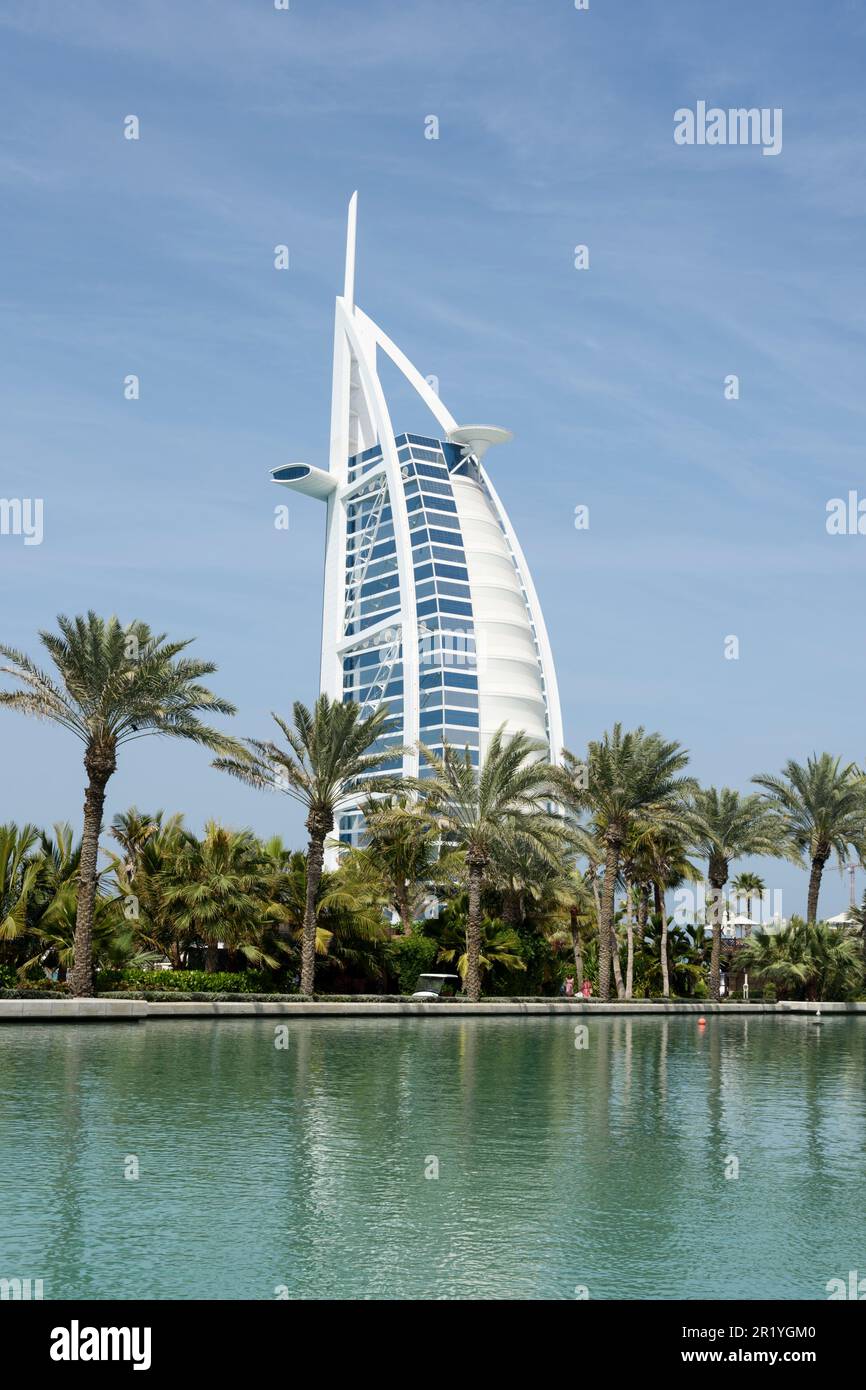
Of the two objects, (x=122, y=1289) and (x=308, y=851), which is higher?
(x=308, y=851)

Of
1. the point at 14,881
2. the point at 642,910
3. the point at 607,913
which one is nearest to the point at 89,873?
the point at 14,881

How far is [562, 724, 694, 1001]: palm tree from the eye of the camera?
4269 centimetres

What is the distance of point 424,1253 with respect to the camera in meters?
8.60

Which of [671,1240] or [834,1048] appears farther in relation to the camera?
[834,1048]

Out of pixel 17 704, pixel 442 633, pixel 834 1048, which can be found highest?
pixel 442 633

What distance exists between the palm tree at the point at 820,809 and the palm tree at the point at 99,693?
2806 centimetres

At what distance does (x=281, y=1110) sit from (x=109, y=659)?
17.1 meters

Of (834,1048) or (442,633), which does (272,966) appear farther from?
(442,633)

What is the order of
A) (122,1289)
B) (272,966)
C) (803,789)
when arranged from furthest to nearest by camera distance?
(803,789) → (272,966) → (122,1289)

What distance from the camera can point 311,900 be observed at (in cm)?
3553

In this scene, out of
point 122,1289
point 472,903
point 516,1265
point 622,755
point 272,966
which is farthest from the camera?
point 622,755

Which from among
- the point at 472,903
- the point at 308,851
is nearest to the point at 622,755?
the point at 472,903

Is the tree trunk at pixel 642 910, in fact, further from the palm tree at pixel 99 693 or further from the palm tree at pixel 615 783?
the palm tree at pixel 99 693

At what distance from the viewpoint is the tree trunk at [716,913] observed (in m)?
47.8
